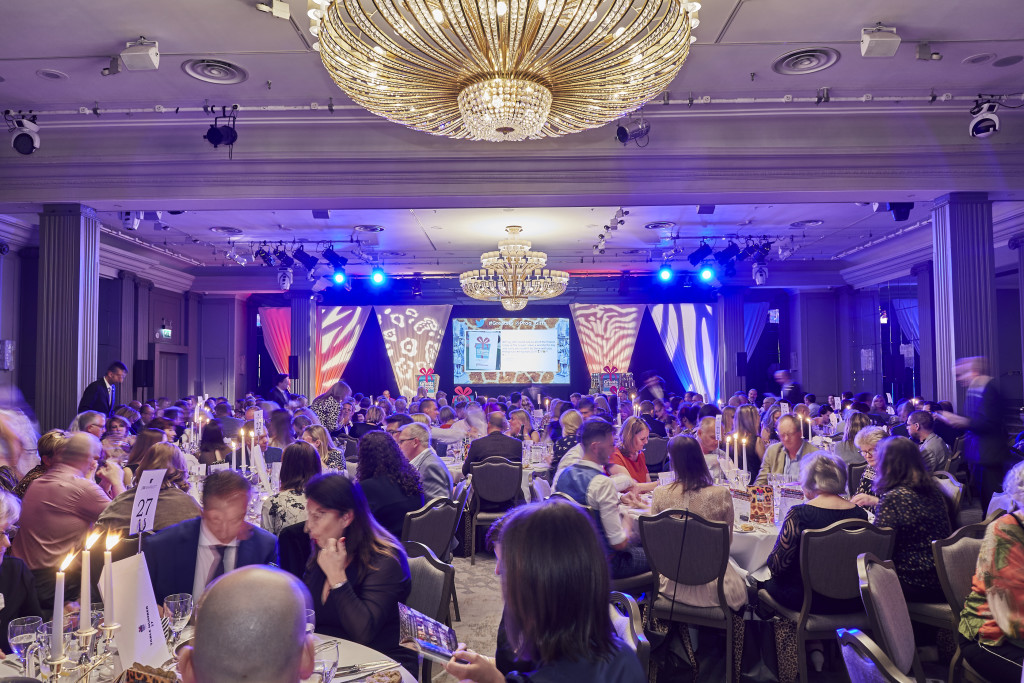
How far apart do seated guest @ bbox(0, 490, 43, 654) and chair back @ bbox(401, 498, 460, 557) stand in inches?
72.3

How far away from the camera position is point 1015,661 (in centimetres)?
281

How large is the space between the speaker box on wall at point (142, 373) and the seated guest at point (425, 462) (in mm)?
11031

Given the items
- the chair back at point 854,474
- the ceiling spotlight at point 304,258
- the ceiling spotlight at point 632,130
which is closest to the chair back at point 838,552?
the chair back at point 854,474

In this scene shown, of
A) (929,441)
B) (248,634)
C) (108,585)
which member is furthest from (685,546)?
(929,441)

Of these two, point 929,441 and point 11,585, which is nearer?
point 11,585

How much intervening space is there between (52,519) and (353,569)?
2.09 m

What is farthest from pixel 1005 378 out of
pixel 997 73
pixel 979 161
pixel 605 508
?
pixel 605 508

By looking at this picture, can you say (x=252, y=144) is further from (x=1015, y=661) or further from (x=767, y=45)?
(x=1015, y=661)

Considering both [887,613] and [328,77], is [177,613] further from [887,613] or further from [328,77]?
[328,77]

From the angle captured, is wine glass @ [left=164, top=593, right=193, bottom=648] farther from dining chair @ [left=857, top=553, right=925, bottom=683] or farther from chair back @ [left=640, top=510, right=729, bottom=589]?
dining chair @ [left=857, top=553, right=925, bottom=683]

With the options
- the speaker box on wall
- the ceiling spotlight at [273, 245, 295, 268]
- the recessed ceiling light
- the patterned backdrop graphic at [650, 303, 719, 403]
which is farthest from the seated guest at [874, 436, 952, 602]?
the patterned backdrop graphic at [650, 303, 719, 403]

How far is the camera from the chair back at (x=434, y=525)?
4195 millimetres

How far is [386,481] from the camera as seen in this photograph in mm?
4488

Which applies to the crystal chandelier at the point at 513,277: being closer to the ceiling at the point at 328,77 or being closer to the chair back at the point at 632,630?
the ceiling at the point at 328,77
